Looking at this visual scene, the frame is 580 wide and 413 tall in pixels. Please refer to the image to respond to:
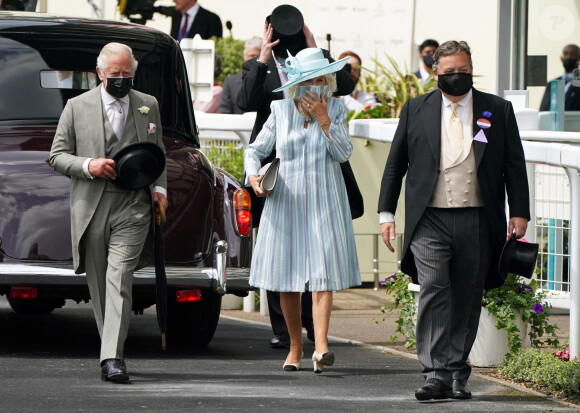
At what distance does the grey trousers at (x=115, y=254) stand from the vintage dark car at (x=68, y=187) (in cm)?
40

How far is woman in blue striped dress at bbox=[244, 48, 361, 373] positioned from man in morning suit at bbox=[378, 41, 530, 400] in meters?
0.88

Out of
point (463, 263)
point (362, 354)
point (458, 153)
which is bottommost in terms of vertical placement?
point (362, 354)

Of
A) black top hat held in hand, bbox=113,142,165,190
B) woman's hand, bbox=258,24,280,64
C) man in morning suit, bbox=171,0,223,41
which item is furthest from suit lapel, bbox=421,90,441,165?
man in morning suit, bbox=171,0,223,41

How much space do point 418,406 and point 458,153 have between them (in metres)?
1.32

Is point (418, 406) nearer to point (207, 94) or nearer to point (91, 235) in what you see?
point (91, 235)

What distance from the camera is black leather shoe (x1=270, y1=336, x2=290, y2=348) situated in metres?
9.95

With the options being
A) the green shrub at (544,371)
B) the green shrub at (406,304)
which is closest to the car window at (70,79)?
the green shrub at (406,304)

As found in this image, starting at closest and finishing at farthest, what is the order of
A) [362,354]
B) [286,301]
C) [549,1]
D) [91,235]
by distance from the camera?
[91,235]
[286,301]
[362,354]
[549,1]

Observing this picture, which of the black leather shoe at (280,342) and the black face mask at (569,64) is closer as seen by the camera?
the black leather shoe at (280,342)

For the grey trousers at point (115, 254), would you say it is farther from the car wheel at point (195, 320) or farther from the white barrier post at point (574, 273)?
the white barrier post at point (574, 273)

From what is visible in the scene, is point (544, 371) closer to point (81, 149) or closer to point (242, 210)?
point (242, 210)

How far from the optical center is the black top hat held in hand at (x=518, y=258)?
7.71 m

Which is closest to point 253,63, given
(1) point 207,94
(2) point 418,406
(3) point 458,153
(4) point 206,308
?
(4) point 206,308

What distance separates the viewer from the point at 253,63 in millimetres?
9750
